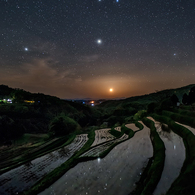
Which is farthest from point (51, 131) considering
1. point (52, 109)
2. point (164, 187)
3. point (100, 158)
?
point (52, 109)

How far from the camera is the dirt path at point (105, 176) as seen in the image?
27.2ft

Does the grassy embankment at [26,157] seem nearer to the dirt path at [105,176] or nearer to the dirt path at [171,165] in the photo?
the dirt path at [105,176]

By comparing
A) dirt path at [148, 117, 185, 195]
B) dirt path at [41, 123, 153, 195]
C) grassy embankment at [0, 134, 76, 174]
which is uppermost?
dirt path at [148, 117, 185, 195]

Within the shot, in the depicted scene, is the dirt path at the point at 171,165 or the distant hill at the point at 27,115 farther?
the distant hill at the point at 27,115

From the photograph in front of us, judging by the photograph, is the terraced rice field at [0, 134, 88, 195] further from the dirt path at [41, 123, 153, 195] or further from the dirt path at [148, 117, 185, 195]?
the dirt path at [148, 117, 185, 195]

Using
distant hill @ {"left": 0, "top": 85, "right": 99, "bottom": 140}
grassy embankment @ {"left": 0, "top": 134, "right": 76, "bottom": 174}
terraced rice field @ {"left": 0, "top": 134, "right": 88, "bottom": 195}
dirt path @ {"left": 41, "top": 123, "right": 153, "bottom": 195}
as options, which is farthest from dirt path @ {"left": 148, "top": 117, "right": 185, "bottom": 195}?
distant hill @ {"left": 0, "top": 85, "right": 99, "bottom": 140}

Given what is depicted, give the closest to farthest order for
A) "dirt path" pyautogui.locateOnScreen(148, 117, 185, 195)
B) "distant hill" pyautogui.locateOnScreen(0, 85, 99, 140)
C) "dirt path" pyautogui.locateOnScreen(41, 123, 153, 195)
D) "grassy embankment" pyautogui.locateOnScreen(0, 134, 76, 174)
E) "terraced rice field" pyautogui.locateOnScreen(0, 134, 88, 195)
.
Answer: "dirt path" pyautogui.locateOnScreen(148, 117, 185, 195) → "dirt path" pyautogui.locateOnScreen(41, 123, 153, 195) → "terraced rice field" pyautogui.locateOnScreen(0, 134, 88, 195) → "grassy embankment" pyautogui.locateOnScreen(0, 134, 76, 174) → "distant hill" pyautogui.locateOnScreen(0, 85, 99, 140)

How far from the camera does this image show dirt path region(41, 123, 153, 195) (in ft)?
27.2

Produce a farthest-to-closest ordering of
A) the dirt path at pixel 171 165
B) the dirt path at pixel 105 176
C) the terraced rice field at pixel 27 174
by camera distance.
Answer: the terraced rice field at pixel 27 174, the dirt path at pixel 105 176, the dirt path at pixel 171 165

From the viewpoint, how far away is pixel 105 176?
969 cm

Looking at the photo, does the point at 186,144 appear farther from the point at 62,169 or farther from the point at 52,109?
the point at 52,109

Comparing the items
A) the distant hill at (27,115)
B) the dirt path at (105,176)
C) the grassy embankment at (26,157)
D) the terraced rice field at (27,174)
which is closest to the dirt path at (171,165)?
the dirt path at (105,176)

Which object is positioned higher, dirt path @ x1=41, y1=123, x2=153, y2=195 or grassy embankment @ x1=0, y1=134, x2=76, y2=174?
dirt path @ x1=41, y1=123, x2=153, y2=195

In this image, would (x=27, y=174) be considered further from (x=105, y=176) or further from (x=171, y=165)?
(x=171, y=165)
